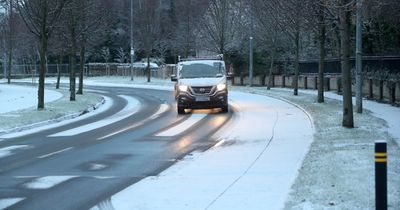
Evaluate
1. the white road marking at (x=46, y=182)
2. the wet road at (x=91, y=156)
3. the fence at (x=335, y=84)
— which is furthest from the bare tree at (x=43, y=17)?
the white road marking at (x=46, y=182)

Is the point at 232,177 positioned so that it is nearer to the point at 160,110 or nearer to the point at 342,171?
the point at 342,171

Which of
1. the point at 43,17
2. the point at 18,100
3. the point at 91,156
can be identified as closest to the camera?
the point at 91,156

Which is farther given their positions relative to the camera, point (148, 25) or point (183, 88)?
point (148, 25)

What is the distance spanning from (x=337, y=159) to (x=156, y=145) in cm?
496

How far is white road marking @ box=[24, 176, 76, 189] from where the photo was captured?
948 centimetres

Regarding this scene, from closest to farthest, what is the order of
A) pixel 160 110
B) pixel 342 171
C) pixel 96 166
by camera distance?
pixel 342 171 → pixel 96 166 → pixel 160 110

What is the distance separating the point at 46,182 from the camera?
32.2 feet

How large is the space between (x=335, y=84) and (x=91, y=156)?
77.8 ft

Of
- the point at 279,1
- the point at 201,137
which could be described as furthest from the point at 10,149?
the point at 279,1

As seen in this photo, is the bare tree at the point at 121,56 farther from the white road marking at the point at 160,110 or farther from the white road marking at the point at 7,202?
the white road marking at the point at 7,202

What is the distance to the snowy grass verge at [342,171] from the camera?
7.62 m

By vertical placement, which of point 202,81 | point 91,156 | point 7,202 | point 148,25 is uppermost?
point 148,25

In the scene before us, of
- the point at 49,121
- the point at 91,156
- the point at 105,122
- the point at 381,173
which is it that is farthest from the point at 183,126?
the point at 381,173

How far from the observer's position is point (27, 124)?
1964cm
